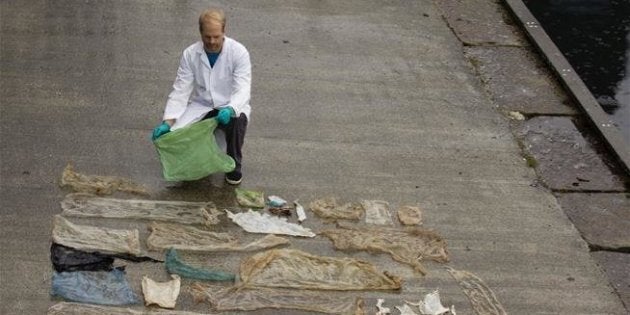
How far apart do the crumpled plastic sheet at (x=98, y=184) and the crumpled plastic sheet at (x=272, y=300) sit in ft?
3.76

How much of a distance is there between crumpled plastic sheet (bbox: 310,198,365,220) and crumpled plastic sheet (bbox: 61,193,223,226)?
0.66m

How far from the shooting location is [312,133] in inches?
287

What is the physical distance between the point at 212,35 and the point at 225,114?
50 cm

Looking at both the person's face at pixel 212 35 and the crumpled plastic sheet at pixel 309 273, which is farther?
the person's face at pixel 212 35

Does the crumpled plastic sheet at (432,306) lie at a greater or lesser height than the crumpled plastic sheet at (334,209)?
lesser

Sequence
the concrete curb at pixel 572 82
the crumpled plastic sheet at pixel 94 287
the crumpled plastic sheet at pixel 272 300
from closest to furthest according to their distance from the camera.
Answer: the crumpled plastic sheet at pixel 94 287, the crumpled plastic sheet at pixel 272 300, the concrete curb at pixel 572 82

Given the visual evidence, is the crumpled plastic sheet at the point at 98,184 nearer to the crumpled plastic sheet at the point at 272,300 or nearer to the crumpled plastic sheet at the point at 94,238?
the crumpled plastic sheet at the point at 94,238

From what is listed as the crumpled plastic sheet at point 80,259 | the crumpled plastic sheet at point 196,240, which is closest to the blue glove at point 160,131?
the crumpled plastic sheet at point 196,240

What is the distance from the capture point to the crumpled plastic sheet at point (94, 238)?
5.60 m

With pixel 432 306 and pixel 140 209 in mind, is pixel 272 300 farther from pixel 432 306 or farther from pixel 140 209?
pixel 140 209

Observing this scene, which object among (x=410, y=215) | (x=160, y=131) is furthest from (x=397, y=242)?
(x=160, y=131)

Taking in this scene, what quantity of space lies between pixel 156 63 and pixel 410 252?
10.4 feet

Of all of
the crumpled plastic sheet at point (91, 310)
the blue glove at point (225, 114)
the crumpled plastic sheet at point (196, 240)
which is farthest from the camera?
the blue glove at point (225, 114)

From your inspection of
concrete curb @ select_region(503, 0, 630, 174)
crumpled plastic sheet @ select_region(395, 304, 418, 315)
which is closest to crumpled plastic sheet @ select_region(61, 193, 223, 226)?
crumpled plastic sheet @ select_region(395, 304, 418, 315)
